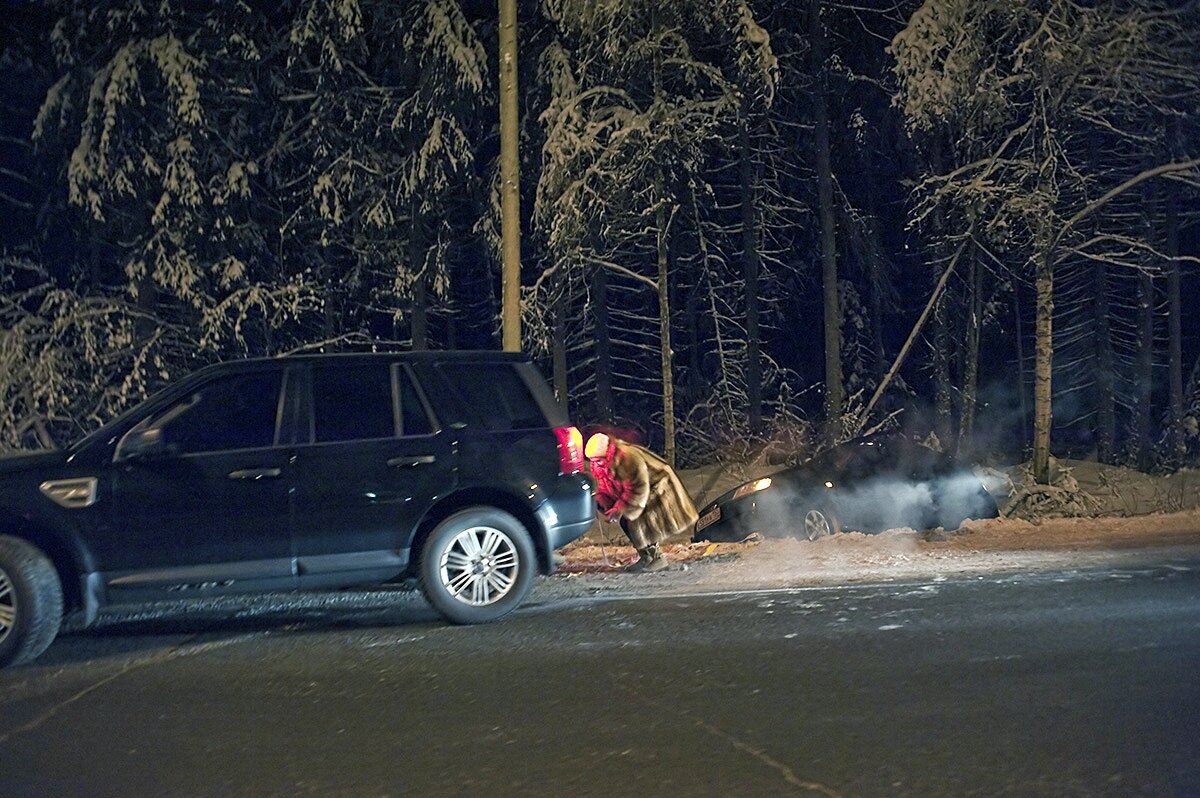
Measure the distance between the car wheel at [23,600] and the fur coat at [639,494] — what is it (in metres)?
4.61

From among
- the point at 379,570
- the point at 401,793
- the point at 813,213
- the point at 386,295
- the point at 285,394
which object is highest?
the point at 813,213

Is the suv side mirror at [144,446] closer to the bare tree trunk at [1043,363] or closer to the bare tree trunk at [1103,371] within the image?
the bare tree trunk at [1043,363]

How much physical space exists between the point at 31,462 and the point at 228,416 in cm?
122

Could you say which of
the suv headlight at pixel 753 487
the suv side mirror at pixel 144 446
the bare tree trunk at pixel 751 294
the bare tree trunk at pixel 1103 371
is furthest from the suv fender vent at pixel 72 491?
the bare tree trunk at pixel 1103 371

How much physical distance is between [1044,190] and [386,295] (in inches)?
463

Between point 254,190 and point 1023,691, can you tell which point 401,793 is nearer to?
point 1023,691

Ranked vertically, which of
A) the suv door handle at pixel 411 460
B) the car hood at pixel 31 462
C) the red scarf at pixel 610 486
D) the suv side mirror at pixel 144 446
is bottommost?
the red scarf at pixel 610 486

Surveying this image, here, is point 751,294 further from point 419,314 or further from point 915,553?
point 915,553

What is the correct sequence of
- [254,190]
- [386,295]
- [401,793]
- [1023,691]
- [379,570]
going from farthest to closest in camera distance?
[386,295] → [254,190] → [379,570] → [1023,691] → [401,793]

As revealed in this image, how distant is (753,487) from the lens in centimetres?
1355

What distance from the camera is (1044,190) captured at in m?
15.6

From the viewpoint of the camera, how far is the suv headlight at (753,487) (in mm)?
13492

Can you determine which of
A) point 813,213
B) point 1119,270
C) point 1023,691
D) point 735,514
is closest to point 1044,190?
point 735,514

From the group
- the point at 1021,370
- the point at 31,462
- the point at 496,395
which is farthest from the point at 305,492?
the point at 1021,370
